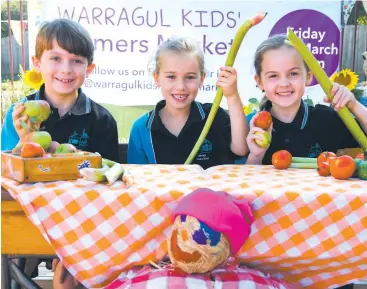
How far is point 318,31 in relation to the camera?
5.07m

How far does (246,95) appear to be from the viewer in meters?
5.18

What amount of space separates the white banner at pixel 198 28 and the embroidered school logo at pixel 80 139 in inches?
110

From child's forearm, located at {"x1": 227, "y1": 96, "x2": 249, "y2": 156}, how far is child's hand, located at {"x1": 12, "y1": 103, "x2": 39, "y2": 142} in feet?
2.75

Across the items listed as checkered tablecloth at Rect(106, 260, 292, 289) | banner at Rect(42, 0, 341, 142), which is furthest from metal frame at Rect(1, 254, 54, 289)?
banner at Rect(42, 0, 341, 142)

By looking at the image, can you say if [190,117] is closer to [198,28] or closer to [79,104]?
[79,104]

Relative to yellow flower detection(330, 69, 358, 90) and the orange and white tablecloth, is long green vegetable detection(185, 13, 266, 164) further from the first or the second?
yellow flower detection(330, 69, 358, 90)

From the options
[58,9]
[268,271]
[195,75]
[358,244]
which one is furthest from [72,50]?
[58,9]

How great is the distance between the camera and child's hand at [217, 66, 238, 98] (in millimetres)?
2109

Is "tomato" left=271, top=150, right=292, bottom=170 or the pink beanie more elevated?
"tomato" left=271, top=150, right=292, bottom=170

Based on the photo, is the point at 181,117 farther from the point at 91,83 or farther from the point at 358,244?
the point at 91,83

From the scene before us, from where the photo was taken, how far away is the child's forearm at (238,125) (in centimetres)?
221

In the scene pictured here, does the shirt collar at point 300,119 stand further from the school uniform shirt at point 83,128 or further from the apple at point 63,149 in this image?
the apple at point 63,149

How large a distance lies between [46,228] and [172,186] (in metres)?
0.44

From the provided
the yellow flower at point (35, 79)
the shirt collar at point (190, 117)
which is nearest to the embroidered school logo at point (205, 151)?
the shirt collar at point (190, 117)
